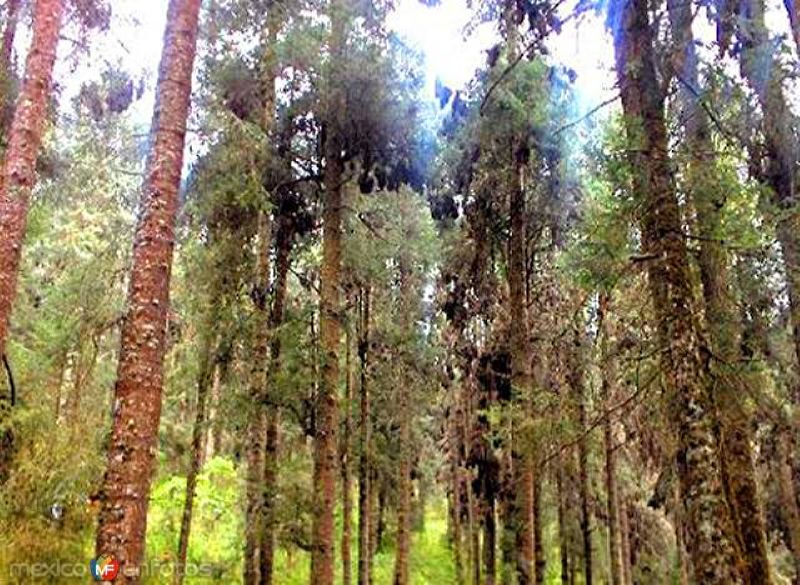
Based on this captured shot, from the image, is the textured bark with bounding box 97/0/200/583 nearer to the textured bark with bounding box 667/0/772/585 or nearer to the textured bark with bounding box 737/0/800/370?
the textured bark with bounding box 667/0/772/585

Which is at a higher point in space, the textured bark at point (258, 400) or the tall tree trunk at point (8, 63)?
the tall tree trunk at point (8, 63)

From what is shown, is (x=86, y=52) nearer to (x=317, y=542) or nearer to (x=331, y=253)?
(x=331, y=253)

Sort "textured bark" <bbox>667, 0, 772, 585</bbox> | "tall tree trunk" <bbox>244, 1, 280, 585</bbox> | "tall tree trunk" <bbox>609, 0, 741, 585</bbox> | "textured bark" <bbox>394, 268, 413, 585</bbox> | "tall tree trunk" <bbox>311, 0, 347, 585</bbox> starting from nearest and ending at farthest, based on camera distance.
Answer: "tall tree trunk" <bbox>609, 0, 741, 585</bbox> → "textured bark" <bbox>667, 0, 772, 585</bbox> → "tall tree trunk" <bbox>311, 0, 347, 585</bbox> → "tall tree trunk" <bbox>244, 1, 280, 585</bbox> → "textured bark" <bbox>394, 268, 413, 585</bbox>

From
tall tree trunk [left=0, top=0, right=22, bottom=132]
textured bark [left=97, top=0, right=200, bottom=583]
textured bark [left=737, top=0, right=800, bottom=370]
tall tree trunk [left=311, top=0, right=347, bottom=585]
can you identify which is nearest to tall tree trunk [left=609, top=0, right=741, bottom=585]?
textured bark [left=737, top=0, right=800, bottom=370]

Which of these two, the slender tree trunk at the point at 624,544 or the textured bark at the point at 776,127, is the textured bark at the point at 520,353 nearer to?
the textured bark at the point at 776,127

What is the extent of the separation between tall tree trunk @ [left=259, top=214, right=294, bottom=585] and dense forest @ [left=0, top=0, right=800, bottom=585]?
0.06 meters

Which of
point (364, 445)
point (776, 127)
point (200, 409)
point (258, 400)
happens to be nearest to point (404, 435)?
point (364, 445)

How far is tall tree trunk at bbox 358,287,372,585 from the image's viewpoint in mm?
18047

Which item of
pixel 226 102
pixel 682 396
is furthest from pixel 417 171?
pixel 682 396

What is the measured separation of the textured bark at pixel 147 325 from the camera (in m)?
5.00

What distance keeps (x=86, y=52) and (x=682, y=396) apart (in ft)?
34.3

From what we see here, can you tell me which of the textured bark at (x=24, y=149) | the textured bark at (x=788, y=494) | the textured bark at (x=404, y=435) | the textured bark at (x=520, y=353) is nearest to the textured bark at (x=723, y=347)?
the textured bark at (x=520, y=353)

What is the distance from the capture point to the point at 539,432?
9320 millimetres

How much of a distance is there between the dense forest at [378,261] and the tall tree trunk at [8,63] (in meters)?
0.07
